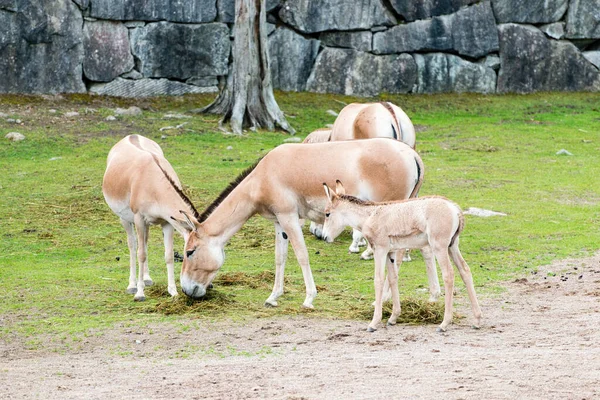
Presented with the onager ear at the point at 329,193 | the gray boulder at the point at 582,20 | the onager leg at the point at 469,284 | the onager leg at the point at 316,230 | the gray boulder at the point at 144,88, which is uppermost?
the gray boulder at the point at 582,20

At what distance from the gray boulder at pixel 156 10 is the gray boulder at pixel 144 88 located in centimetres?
137

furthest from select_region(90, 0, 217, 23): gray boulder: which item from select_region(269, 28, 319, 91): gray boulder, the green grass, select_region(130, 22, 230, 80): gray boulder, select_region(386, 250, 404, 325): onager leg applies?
select_region(386, 250, 404, 325): onager leg

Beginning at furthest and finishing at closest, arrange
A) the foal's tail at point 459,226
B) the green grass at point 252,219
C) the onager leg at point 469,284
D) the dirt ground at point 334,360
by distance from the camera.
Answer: the green grass at point 252,219, the onager leg at point 469,284, the foal's tail at point 459,226, the dirt ground at point 334,360

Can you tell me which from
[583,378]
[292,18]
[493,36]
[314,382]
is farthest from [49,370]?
[493,36]

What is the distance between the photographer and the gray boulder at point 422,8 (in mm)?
22297

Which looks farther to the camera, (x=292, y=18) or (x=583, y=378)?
(x=292, y=18)

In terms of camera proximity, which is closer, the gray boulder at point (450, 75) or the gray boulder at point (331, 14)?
the gray boulder at point (331, 14)

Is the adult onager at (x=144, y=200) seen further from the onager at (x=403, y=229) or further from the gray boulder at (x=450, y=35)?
the gray boulder at (x=450, y=35)

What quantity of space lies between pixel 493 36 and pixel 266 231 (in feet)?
39.9

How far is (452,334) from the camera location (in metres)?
7.40

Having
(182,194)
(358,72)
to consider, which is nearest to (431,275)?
(182,194)

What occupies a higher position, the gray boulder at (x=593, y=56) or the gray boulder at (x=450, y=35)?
the gray boulder at (x=450, y=35)

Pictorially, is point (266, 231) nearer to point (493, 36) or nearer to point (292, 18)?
point (292, 18)

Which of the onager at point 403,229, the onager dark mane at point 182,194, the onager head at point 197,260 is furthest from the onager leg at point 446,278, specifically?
the onager dark mane at point 182,194
